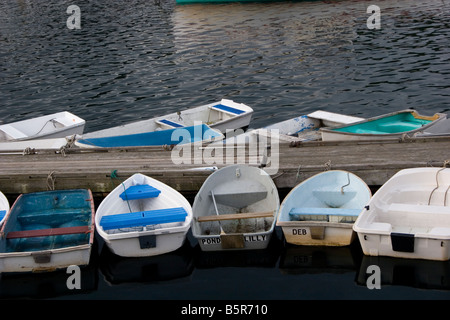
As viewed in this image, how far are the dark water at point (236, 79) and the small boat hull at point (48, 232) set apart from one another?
48 centimetres

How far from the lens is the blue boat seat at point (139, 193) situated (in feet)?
42.8

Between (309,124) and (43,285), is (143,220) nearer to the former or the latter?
(43,285)

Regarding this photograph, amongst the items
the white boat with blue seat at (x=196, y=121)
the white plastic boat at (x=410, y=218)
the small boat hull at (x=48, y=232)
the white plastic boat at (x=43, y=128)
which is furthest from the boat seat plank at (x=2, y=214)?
the white plastic boat at (x=410, y=218)

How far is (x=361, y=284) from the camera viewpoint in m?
11.0

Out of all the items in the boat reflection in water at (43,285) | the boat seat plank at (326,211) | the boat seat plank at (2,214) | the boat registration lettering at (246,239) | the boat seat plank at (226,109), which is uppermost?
the boat seat plank at (226,109)

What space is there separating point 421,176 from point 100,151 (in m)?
8.65

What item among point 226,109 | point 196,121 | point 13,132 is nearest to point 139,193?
point 196,121

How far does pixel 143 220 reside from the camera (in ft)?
39.1

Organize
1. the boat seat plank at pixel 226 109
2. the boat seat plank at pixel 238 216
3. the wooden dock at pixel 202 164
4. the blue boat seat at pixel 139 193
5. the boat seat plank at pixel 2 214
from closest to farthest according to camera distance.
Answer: the boat seat plank at pixel 238 216 < the boat seat plank at pixel 2 214 < the blue boat seat at pixel 139 193 < the wooden dock at pixel 202 164 < the boat seat plank at pixel 226 109

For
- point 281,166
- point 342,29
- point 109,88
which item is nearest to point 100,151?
point 281,166

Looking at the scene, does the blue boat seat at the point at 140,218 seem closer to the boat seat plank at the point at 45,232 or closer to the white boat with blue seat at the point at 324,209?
the boat seat plank at the point at 45,232

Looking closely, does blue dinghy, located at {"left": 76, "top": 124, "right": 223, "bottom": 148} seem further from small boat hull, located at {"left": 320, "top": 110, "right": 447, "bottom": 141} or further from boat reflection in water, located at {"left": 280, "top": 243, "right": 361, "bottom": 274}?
boat reflection in water, located at {"left": 280, "top": 243, "right": 361, "bottom": 274}

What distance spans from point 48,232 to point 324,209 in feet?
19.0

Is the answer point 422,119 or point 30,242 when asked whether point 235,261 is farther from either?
point 422,119
